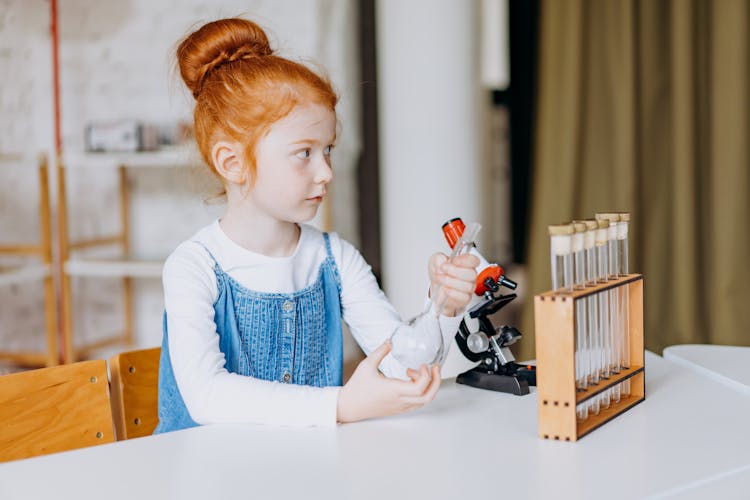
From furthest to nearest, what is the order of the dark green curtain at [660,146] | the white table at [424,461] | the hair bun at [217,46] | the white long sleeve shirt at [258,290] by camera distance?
the dark green curtain at [660,146] < the hair bun at [217,46] < the white long sleeve shirt at [258,290] < the white table at [424,461]

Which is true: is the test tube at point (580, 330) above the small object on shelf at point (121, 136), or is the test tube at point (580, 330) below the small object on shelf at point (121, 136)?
below

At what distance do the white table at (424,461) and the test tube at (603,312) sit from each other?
0.19 feet

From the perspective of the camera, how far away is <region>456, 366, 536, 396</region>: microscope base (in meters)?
1.26

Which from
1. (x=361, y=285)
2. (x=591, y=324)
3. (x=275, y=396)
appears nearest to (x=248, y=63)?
(x=361, y=285)

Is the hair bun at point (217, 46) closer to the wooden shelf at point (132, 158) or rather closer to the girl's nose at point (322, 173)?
the girl's nose at point (322, 173)

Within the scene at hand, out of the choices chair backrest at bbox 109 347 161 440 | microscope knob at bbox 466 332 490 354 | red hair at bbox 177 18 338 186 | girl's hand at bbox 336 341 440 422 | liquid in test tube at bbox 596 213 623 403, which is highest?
red hair at bbox 177 18 338 186

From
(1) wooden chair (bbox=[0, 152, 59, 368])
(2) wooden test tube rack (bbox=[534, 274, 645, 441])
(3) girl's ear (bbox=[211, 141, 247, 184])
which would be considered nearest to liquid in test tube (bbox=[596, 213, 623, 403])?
(2) wooden test tube rack (bbox=[534, 274, 645, 441])

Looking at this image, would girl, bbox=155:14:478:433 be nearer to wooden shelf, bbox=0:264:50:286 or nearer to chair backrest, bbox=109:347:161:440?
chair backrest, bbox=109:347:161:440

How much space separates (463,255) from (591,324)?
7.4 inches

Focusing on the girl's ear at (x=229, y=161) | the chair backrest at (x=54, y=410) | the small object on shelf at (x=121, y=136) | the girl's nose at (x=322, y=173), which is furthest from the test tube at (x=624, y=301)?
the small object on shelf at (x=121, y=136)

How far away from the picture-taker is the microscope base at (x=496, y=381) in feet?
4.14

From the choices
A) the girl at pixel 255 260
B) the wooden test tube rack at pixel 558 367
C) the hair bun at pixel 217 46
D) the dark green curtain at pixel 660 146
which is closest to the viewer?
the wooden test tube rack at pixel 558 367

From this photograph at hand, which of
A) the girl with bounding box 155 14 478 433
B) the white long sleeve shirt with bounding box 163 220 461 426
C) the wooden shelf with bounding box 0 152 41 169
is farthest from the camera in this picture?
the wooden shelf with bounding box 0 152 41 169

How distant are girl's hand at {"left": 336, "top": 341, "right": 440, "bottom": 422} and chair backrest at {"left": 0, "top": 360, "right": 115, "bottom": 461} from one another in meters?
0.41
